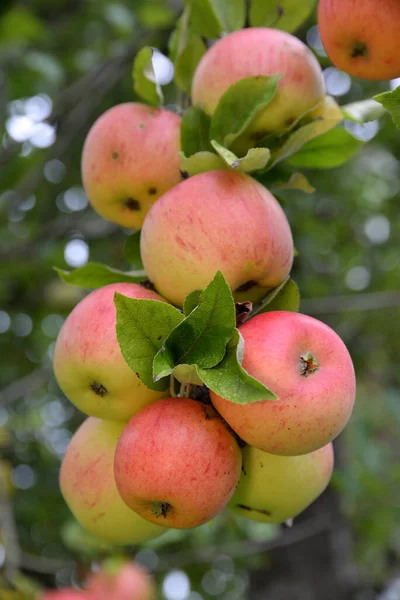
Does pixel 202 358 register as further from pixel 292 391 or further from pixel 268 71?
pixel 268 71

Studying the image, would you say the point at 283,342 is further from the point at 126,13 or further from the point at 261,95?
the point at 126,13

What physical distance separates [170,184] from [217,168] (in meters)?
0.15

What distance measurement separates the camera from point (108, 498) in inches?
40.8

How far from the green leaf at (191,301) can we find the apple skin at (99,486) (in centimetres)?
27

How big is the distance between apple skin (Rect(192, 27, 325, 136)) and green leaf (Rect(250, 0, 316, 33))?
→ 0.18 meters

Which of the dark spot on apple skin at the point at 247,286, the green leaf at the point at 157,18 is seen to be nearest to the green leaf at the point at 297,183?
the dark spot on apple skin at the point at 247,286

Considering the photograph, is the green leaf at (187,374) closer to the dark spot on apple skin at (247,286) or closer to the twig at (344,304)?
the dark spot on apple skin at (247,286)

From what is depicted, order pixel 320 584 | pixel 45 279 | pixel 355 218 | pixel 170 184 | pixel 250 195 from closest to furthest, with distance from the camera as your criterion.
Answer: pixel 250 195, pixel 170 184, pixel 320 584, pixel 45 279, pixel 355 218

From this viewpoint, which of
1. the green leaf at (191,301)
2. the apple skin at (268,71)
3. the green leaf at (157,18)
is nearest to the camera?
the green leaf at (191,301)

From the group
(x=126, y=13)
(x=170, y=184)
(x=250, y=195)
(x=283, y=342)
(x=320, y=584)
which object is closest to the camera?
(x=283, y=342)

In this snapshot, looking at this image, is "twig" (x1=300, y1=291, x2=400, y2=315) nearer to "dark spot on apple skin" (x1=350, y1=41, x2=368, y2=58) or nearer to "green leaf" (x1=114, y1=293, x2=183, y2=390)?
"dark spot on apple skin" (x1=350, y1=41, x2=368, y2=58)

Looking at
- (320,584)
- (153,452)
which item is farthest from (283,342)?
(320,584)

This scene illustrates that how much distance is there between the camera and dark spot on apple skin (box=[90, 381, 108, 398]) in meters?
0.96

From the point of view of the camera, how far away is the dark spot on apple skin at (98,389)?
96cm
